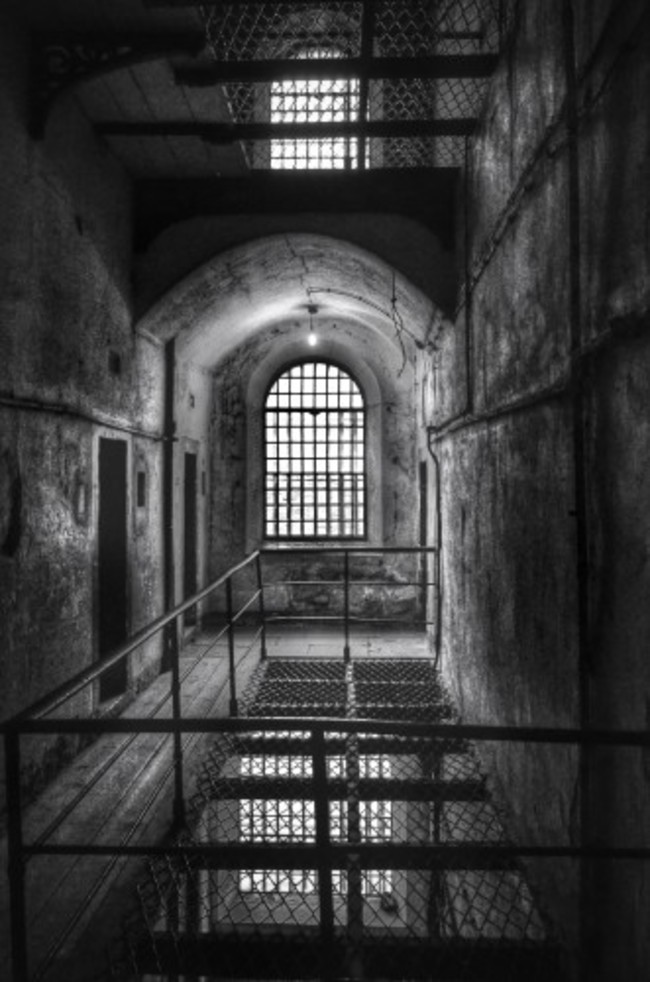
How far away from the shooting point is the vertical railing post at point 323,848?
2641 millimetres

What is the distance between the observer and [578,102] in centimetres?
312

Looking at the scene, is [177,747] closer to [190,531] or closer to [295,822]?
[295,822]

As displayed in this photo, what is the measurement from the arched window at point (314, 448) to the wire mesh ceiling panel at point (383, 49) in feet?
14.7

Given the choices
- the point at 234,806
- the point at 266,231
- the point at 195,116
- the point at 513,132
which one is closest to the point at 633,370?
the point at 513,132

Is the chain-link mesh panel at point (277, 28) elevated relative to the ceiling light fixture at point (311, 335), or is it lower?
elevated

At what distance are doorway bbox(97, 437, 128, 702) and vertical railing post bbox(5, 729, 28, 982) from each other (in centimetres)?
442

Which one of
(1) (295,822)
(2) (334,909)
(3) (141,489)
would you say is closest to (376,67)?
(3) (141,489)

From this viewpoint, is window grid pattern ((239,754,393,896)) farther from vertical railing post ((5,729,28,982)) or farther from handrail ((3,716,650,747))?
vertical railing post ((5,729,28,982))

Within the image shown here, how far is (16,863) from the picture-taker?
8.65ft

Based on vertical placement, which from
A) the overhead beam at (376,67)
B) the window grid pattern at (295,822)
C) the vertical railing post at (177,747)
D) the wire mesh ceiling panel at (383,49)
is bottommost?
the window grid pattern at (295,822)

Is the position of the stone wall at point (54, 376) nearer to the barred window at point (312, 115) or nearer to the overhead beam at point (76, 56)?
the overhead beam at point (76, 56)

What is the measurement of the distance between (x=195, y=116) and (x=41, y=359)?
2.32m

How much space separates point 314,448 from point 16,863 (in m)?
10.3

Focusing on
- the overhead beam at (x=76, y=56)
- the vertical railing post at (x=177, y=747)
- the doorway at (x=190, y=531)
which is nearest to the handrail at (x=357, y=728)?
the vertical railing post at (x=177, y=747)
